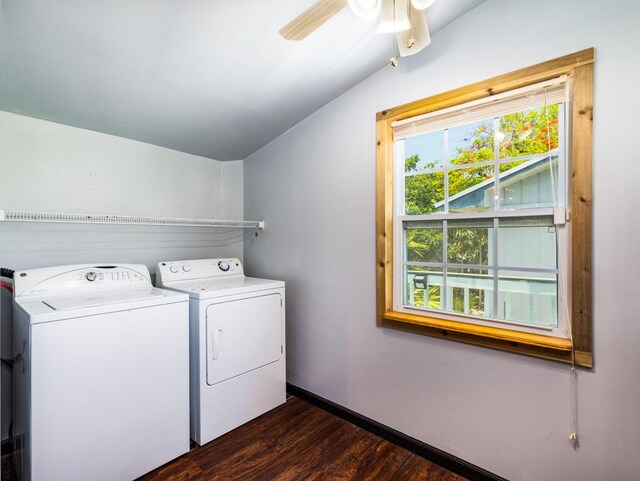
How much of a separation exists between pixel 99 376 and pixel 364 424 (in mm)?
1555

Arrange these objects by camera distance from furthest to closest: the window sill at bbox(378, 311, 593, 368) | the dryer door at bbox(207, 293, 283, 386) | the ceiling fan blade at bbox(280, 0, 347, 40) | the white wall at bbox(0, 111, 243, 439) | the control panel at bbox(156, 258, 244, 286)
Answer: the control panel at bbox(156, 258, 244, 286), the dryer door at bbox(207, 293, 283, 386), the white wall at bbox(0, 111, 243, 439), the window sill at bbox(378, 311, 593, 368), the ceiling fan blade at bbox(280, 0, 347, 40)

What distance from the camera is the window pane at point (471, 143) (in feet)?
5.67

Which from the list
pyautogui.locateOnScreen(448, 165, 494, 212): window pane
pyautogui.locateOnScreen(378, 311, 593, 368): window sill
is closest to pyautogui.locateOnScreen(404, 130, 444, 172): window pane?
pyautogui.locateOnScreen(448, 165, 494, 212): window pane

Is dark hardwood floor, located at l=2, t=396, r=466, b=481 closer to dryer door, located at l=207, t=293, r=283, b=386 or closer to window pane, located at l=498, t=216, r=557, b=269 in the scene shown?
dryer door, located at l=207, t=293, r=283, b=386

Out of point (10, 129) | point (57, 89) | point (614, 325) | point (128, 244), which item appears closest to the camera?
point (614, 325)

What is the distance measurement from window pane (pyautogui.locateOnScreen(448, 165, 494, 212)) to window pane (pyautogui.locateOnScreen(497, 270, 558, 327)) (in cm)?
38

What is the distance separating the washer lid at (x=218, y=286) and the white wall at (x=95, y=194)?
0.39 meters

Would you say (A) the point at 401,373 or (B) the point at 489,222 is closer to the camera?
(B) the point at 489,222

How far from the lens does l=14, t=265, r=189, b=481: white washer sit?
138 cm

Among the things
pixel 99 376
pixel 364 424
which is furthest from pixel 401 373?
pixel 99 376

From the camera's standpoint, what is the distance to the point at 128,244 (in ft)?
7.60

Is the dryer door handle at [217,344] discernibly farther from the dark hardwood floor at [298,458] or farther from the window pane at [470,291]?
the window pane at [470,291]

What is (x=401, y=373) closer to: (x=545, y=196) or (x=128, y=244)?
(x=545, y=196)

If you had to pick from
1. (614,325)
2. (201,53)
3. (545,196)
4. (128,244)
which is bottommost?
(614,325)
